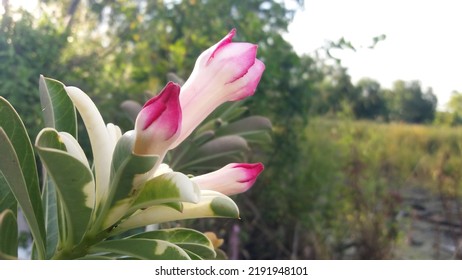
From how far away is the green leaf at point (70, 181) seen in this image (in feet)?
1.54

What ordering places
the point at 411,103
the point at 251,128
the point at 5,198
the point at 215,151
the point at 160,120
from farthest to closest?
the point at 411,103, the point at 251,128, the point at 215,151, the point at 5,198, the point at 160,120

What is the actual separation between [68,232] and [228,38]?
24 centimetres

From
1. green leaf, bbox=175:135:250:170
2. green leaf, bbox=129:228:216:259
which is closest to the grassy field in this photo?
green leaf, bbox=175:135:250:170

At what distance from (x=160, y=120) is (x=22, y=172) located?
17 cm

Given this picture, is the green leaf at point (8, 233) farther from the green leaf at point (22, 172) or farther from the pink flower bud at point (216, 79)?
the pink flower bud at point (216, 79)

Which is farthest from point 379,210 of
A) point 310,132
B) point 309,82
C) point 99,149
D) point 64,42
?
point 99,149

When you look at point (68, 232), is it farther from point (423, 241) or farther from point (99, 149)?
point (423, 241)

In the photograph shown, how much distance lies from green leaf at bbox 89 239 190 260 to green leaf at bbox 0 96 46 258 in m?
0.06

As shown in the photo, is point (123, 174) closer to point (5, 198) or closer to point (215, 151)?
point (5, 198)

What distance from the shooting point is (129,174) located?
1.60ft

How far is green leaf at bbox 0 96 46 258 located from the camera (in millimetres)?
513

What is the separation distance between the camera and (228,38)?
508 mm

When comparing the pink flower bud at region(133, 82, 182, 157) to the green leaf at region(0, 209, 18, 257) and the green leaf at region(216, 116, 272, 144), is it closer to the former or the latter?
the green leaf at region(0, 209, 18, 257)

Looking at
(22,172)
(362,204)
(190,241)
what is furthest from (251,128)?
(362,204)
